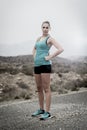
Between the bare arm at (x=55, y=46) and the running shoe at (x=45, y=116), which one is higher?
the bare arm at (x=55, y=46)

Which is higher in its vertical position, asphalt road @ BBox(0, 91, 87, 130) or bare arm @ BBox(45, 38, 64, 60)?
bare arm @ BBox(45, 38, 64, 60)

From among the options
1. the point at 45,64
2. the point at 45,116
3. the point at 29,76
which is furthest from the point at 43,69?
the point at 29,76

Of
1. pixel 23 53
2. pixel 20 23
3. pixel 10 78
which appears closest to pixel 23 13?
pixel 20 23

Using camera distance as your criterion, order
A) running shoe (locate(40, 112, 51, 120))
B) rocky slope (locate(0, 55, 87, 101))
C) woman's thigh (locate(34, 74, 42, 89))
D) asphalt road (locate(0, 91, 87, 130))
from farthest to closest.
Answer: rocky slope (locate(0, 55, 87, 101)), woman's thigh (locate(34, 74, 42, 89)), running shoe (locate(40, 112, 51, 120)), asphalt road (locate(0, 91, 87, 130))

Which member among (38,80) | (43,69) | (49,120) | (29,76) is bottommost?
(49,120)

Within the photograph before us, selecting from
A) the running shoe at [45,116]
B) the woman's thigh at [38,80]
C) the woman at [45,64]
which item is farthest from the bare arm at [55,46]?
the running shoe at [45,116]

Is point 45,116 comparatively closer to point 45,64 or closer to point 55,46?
point 45,64

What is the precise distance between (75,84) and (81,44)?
1.01m

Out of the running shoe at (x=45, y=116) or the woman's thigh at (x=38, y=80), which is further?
the woman's thigh at (x=38, y=80)

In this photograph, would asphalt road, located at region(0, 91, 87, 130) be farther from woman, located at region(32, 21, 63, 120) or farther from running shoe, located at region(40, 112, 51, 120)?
woman, located at region(32, 21, 63, 120)

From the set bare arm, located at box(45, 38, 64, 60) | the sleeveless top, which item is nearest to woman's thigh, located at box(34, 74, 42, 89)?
the sleeveless top

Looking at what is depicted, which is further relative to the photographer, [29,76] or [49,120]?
[29,76]

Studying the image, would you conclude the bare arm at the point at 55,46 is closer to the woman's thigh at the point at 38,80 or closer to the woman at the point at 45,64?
the woman at the point at 45,64

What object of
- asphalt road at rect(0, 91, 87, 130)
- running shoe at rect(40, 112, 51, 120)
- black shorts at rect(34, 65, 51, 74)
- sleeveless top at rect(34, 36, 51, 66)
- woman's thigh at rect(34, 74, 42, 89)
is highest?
sleeveless top at rect(34, 36, 51, 66)
